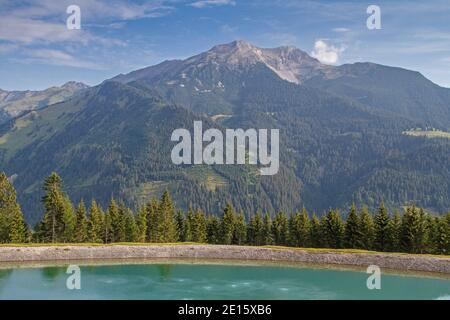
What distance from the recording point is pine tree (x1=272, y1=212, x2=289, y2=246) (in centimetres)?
11500

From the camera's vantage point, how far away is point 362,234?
99312mm

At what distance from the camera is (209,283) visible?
71312 mm

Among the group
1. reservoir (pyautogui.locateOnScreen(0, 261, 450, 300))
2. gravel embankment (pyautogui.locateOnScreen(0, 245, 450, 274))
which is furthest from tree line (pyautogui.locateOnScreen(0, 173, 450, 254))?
reservoir (pyautogui.locateOnScreen(0, 261, 450, 300))

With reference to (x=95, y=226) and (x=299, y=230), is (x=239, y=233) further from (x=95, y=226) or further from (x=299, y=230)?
(x=95, y=226)

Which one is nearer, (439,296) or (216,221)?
(439,296)

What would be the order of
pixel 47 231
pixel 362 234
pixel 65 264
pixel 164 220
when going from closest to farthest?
1. pixel 65 264
2. pixel 362 234
3. pixel 47 231
4. pixel 164 220

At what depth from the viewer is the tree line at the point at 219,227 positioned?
9550 cm

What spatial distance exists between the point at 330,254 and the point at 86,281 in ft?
143

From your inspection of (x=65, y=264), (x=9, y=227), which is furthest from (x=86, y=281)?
(x=9, y=227)

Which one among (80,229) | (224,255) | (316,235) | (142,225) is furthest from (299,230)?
(80,229)

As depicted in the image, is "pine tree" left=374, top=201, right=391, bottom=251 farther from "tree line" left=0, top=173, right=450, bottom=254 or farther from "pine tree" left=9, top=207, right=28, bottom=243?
"pine tree" left=9, top=207, right=28, bottom=243

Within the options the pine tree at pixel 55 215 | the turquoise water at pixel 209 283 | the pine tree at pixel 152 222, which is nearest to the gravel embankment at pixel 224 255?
the turquoise water at pixel 209 283
